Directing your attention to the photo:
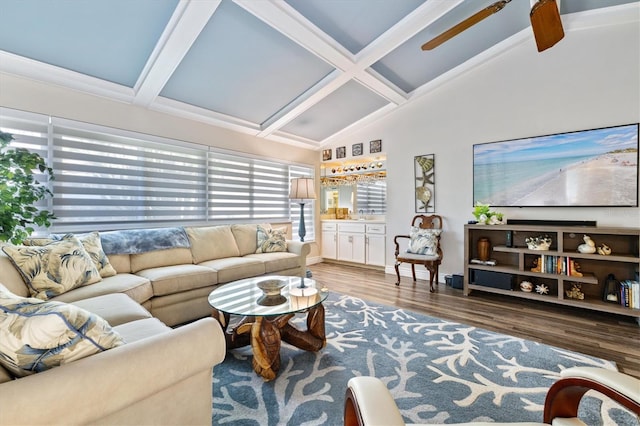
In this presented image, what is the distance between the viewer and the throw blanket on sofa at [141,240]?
269cm

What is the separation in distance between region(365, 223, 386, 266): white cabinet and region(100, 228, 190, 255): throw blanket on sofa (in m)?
2.98

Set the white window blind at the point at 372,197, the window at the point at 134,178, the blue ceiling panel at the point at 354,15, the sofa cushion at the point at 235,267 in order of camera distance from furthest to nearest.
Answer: the white window blind at the point at 372,197, the sofa cushion at the point at 235,267, the window at the point at 134,178, the blue ceiling panel at the point at 354,15

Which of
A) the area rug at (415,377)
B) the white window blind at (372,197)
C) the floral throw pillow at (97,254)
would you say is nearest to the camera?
the area rug at (415,377)

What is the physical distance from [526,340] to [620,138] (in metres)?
2.48

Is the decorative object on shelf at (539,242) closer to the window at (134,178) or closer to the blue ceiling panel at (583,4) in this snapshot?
the blue ceiling panel at (583,4)

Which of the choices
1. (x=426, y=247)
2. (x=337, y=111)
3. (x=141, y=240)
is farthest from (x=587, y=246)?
(x=141, y=240)

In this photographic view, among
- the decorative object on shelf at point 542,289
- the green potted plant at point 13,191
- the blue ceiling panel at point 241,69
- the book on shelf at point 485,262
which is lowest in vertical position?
the decorative object on shelf at point 542,289

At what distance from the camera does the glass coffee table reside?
1.79 m

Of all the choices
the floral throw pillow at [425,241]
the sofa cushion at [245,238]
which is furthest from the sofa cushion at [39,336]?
the floral throw pillow at [425,241]

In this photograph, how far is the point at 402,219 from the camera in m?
4.54

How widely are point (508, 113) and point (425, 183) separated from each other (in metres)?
1.37

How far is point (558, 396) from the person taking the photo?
37.1 inches

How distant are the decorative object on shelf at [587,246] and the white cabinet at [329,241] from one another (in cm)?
350

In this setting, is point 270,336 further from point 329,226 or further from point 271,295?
point 329,226
